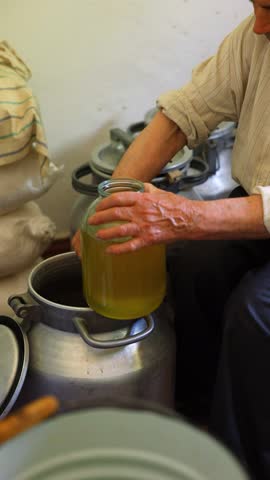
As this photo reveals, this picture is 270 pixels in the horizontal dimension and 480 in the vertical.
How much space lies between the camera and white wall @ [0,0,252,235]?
1370 millimetres

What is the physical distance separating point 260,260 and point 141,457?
0.61 metres

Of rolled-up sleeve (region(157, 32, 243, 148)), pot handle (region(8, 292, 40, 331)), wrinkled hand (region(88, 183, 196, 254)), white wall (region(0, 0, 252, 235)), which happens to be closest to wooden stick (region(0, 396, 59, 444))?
wrinkled hand (region(88, 183, 196, 254))

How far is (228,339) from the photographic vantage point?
3.07 ft

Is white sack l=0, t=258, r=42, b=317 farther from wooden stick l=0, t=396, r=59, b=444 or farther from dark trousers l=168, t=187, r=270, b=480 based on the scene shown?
wooden stick l=0, t=396, r=59, b=444

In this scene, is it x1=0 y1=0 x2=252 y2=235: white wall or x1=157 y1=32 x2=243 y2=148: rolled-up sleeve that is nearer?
x1=157 y1=32 x2=243 y2=148: rolled-up sleeve

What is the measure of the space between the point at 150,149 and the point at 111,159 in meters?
0.25

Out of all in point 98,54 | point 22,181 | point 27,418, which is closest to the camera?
point 27,418

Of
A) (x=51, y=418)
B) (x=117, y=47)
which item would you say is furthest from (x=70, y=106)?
(x=51, y=418)

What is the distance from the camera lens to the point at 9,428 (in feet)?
1.59

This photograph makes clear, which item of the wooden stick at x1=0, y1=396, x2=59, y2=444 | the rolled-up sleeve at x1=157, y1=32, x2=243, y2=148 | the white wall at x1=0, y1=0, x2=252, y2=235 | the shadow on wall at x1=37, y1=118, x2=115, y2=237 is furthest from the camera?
the shadow on wall at x1=37, y1=118, x2=115, y2=237

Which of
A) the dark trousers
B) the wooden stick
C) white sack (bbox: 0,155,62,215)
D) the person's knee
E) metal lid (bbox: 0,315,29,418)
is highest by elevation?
the wooden stick

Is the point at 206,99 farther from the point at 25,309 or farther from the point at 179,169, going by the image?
the point at 25,309

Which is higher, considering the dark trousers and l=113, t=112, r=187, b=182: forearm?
l=113, t=112, r=187, b=182: forearm

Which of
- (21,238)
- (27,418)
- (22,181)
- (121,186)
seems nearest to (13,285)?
(21,238)
